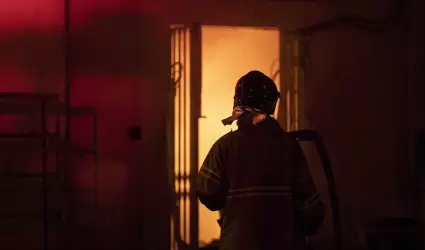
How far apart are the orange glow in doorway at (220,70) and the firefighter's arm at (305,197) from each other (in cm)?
308

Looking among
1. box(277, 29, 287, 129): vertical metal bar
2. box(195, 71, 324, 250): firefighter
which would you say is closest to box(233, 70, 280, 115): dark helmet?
box(195, 71, 324, 250): firefighter

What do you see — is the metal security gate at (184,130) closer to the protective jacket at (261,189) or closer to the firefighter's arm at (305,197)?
the protective jacket at (261,189)

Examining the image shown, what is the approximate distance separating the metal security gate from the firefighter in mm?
2293

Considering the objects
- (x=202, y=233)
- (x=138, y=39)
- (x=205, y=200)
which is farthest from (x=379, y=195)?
(x=205, y=200)

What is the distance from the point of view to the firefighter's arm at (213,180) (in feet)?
10.5

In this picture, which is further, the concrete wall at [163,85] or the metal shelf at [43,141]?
the concrete wall at [163,85]

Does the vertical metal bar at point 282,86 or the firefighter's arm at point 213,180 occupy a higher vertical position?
the vertical metal bar at point 282,86

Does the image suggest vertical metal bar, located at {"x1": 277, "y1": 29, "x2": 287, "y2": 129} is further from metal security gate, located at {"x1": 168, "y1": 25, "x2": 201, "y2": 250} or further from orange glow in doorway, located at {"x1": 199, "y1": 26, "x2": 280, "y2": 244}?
metal security gate, located at {"x1": 168, "y1": 25, "x2": 201, "y2": 250}

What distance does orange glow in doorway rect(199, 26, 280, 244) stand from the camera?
20.6ft

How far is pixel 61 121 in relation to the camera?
516 cm

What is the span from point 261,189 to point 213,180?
10.7 inches

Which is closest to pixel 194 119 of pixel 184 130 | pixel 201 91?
pixel 184 130

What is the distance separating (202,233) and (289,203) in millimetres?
3254

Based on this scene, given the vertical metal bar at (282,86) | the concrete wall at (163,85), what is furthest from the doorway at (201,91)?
the concrete wall at (163,85)
